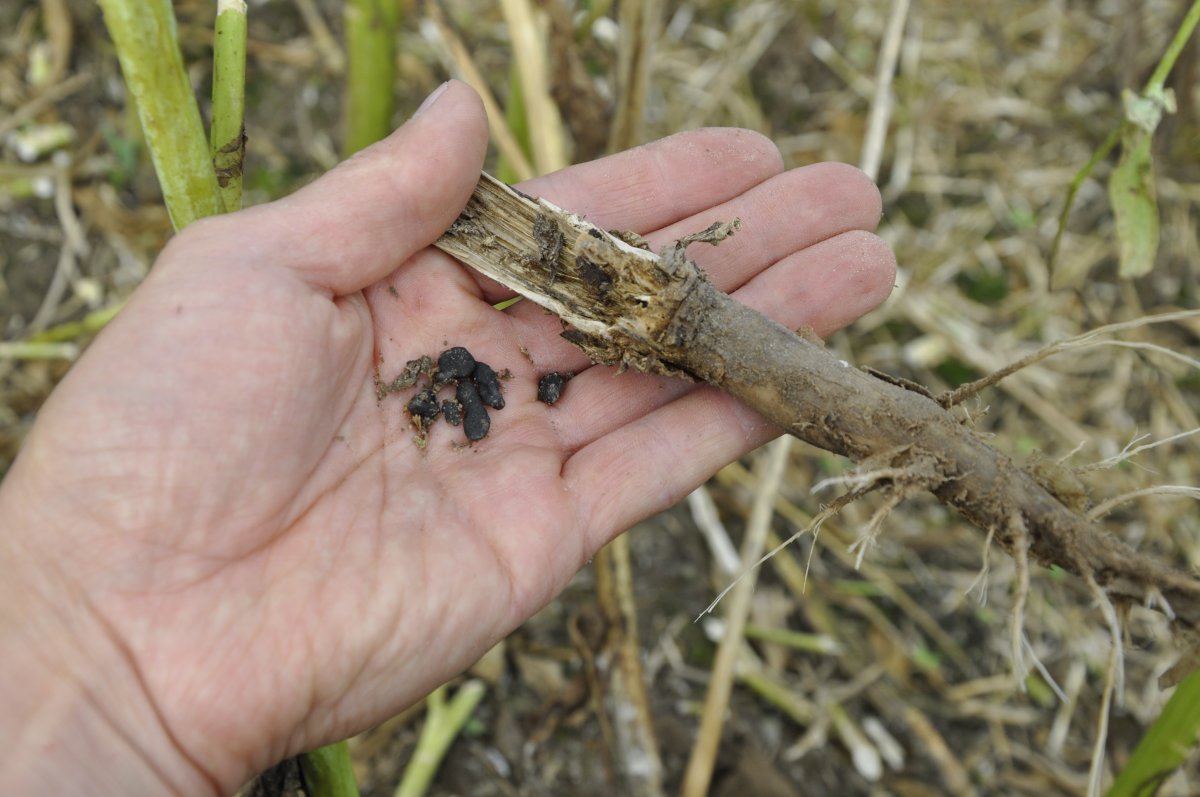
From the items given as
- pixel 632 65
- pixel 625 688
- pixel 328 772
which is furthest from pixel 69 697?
pixel 632 65

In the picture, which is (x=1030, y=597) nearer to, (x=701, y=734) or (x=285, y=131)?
(x=701, y=734)

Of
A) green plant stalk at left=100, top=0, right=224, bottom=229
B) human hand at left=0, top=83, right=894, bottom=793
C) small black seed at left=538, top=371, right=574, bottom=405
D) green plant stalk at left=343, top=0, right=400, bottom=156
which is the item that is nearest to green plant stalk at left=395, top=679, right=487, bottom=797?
human hand at left=0, top=83, right=894, bottom=793

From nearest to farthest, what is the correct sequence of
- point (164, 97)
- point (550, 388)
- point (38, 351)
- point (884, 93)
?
point (164, 97) → point (550, 388) → point (884, 93) → point (38, 351)

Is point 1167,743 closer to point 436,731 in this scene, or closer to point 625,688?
point 625,688

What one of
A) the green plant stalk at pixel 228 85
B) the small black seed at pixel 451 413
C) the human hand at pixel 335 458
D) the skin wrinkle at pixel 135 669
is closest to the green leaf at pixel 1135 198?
the human hand at pixel 335 458

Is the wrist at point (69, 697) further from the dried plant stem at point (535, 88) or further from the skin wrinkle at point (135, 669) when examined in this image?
the dried plant stem at point (535, 88)

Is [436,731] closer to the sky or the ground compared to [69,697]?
closer to the ground

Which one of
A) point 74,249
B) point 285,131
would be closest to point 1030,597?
point 285,131

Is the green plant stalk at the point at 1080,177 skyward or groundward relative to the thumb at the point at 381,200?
groundward
